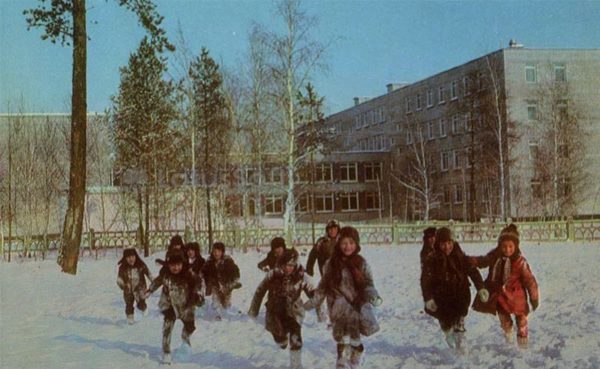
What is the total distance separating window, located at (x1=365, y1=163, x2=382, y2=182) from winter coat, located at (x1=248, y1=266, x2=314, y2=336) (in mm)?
45914

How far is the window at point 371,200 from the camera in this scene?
52.7 metres

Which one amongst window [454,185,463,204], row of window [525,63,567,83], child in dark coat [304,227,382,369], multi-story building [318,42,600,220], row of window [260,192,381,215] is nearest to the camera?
child in dark coat [304,227,382,369]

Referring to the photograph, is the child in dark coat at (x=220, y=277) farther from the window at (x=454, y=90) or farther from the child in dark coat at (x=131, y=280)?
the window at (x=454, y=90)

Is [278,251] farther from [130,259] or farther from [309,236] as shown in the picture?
[309,236]

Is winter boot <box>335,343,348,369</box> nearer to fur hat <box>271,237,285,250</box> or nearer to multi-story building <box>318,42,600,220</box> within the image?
fur hat <box>271,237,285,250</box>

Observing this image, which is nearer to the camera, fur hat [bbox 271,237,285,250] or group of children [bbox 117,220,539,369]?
group of children [bbox 117,220,539,369]

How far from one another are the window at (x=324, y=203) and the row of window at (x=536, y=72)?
18017mm

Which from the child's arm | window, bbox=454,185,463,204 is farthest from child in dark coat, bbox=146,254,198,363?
window, bbox=454,185,463,204

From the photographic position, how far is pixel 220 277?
10281 millimetres

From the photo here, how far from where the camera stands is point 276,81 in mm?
24469

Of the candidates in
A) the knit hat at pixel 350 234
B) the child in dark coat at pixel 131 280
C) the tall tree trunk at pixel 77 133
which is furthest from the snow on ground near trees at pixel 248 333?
the tall tree trunk at pixel 77 133

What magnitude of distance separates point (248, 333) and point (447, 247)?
3.09m

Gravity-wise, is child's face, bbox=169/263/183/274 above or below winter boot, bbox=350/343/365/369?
above

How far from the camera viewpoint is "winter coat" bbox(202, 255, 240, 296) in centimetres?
1020
